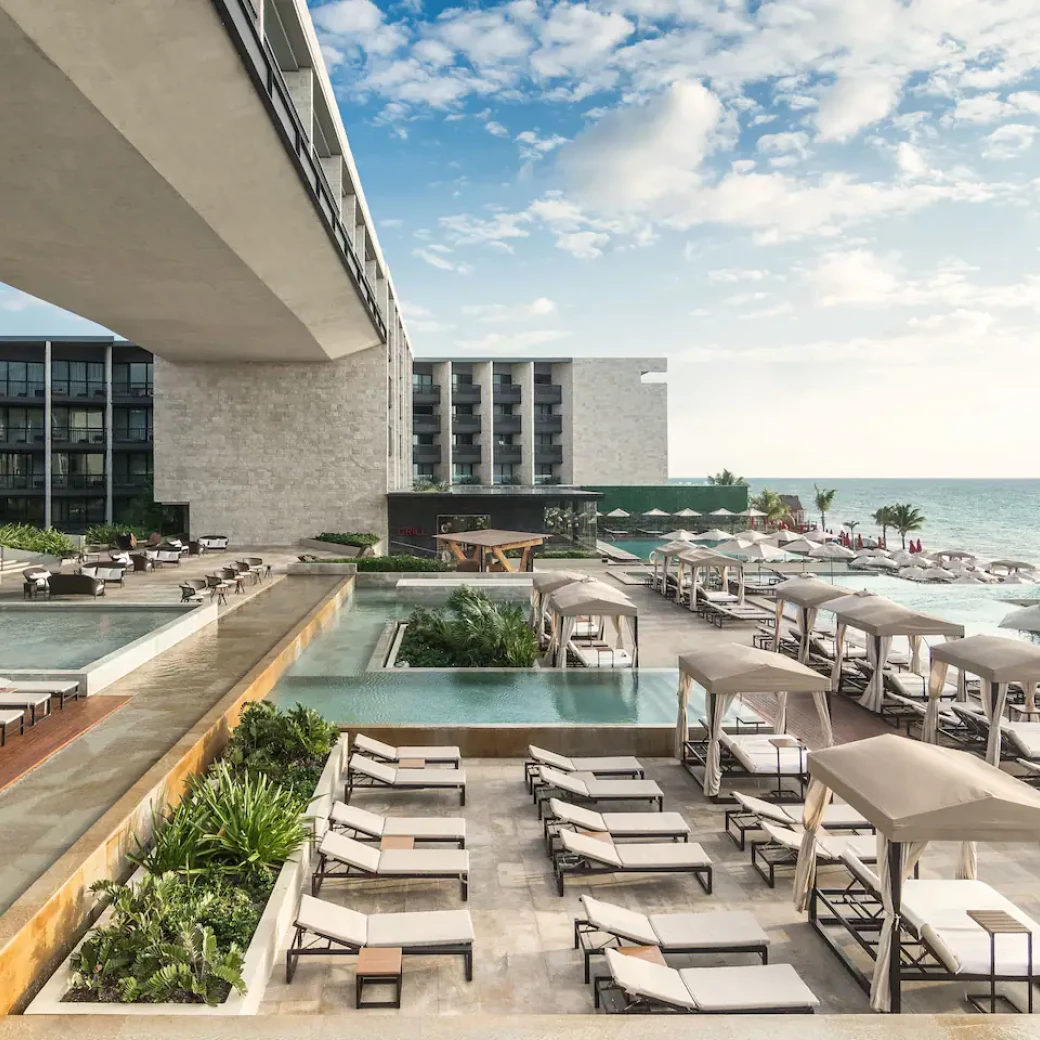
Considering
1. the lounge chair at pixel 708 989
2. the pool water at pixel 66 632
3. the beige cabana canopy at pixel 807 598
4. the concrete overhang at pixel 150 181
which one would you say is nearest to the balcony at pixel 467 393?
the concrete overhang at pixel 150 181

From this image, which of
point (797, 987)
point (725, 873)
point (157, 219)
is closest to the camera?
point (797, 987)

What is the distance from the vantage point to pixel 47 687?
8.93m

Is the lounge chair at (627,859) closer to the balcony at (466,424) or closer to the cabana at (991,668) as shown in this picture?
the cabana at (991,668)

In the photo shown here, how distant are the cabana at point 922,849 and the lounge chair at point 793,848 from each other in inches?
19.8

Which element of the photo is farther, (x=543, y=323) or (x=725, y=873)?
(x=543, y=323)

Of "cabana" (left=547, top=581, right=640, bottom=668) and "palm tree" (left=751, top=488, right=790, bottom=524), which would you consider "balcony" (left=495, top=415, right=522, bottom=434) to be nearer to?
"palm tree" (left=751, top=488, right=790, bottom=524)

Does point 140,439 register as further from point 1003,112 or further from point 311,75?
point 1003,112

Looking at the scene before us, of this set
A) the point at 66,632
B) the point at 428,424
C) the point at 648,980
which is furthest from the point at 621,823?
the point at 428,424

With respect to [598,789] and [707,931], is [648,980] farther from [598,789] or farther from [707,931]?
[598,789]

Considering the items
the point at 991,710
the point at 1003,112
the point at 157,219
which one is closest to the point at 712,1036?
the point at 991,710

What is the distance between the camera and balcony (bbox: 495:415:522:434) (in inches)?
2387

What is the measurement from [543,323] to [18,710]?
115 meters

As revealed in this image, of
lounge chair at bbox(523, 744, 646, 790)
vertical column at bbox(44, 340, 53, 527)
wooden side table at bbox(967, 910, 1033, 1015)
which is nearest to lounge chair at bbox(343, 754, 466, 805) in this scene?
lounge chair at bbox(523, 744, 646, 790)

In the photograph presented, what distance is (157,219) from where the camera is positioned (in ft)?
53.1
